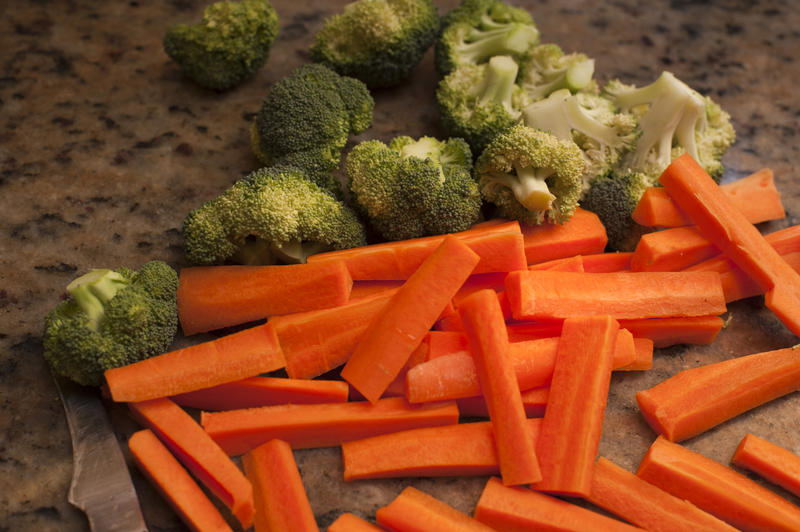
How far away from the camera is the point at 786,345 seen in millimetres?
2408

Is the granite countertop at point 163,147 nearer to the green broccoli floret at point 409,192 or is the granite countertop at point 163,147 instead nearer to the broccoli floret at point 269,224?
the broccoli floret at point 269,224

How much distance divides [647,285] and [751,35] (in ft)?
7.21

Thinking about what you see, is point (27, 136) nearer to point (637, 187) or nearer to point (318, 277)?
point (318, 277)

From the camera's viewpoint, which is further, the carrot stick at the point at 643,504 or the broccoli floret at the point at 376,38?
the broccoli floret at the point at 376,38

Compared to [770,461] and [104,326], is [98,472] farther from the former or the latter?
[770,461]

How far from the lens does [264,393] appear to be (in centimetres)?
205

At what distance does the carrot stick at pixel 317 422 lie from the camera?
1957mm

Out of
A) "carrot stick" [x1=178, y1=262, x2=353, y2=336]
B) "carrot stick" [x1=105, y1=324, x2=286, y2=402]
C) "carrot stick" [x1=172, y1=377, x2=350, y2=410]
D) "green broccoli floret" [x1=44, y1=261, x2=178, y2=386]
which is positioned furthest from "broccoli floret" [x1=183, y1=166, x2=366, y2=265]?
"carrot stick" [x1=172, y1=377, x2=350, y2=410]

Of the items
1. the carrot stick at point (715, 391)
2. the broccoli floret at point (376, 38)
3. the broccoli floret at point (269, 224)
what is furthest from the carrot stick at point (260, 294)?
the broccoli floret at point (376, 38)

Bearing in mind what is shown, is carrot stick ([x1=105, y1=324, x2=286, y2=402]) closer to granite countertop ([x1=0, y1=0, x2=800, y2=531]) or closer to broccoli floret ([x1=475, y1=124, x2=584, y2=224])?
granite countertop ([x1=0, y1=0, x2=800, y2=531])

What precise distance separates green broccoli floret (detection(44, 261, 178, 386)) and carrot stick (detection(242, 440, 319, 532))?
0.46 metres

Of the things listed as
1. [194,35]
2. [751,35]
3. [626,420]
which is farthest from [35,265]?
[751,35]

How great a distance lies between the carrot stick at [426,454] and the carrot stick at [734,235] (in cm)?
99

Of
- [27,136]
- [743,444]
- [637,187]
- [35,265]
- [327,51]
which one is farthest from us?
[327,51]
